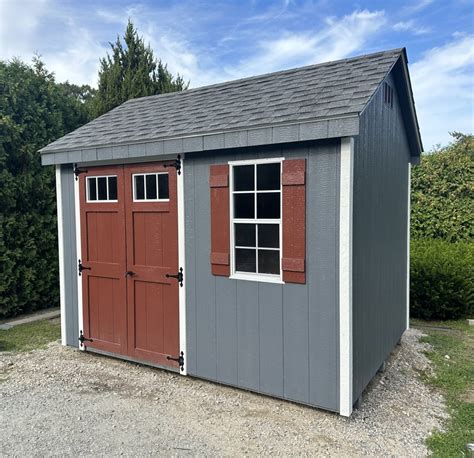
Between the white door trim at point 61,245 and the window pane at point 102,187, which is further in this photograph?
the white door trim at point 61,245

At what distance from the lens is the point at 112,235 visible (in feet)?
15.0

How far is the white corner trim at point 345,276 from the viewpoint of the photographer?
3137mm

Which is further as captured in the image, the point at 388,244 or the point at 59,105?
the point at 59,105

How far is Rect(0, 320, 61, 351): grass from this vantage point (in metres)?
5.23

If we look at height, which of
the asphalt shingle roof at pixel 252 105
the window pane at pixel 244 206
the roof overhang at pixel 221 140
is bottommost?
the window pane at pixel 244 206

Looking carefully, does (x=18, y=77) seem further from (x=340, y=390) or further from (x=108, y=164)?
(x=340, y=390)

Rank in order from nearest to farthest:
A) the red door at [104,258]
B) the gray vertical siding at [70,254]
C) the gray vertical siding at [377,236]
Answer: the gray vertical siding at [377,236] < the red door at [104,258] < the gray vertical siding at [70,254]

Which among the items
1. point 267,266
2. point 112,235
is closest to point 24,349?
point 112,235

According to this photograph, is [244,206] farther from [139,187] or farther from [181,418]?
[181,418]

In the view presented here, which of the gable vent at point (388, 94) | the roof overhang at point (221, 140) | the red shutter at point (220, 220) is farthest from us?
the gable vent at point (388, 94)

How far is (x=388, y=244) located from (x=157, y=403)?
2891 millimetres

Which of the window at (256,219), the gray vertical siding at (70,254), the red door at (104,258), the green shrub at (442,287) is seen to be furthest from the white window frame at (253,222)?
the green shrub at (442,287)

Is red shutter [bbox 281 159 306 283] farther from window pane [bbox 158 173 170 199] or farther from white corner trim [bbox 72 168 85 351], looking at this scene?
white corner trim [bbox 72 168 85 351]

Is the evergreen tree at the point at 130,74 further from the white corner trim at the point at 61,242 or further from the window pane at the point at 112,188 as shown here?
the window pane at the point at 112,188
